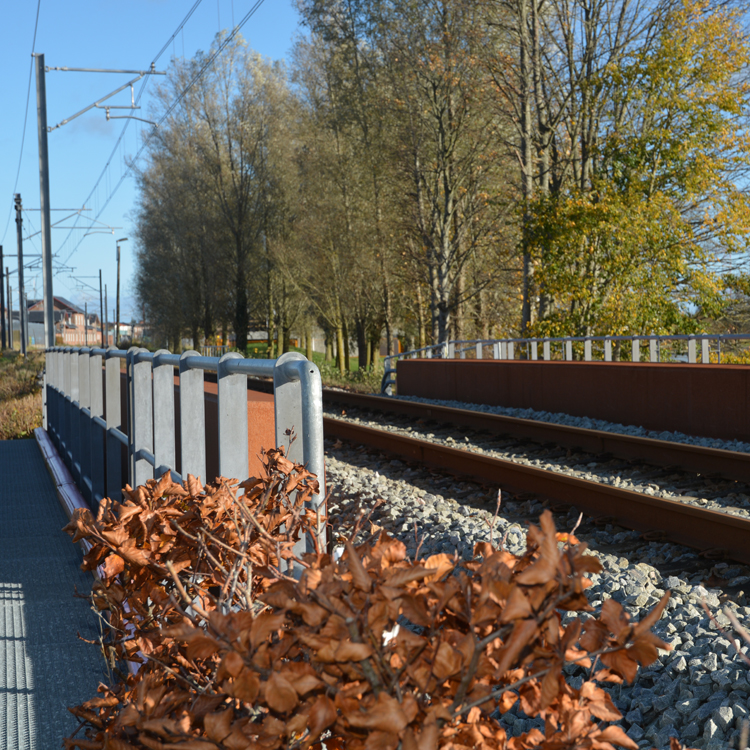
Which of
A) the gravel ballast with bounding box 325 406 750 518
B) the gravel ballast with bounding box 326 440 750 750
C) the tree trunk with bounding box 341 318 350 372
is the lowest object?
the gravel ballast with bounding box 326 440 750 750

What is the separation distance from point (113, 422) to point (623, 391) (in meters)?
7.27

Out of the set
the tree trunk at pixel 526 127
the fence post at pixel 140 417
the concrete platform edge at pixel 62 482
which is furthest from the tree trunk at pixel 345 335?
the fence post at pixel 140 417

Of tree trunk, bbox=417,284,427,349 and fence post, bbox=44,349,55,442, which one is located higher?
tree trunk, bbox=417,284,427,349

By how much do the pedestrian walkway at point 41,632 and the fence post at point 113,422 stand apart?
481 millimetres

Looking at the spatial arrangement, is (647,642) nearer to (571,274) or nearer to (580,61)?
(571,274)

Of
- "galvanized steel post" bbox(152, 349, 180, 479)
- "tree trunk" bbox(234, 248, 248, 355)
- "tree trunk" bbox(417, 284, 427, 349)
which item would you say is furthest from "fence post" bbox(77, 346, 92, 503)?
"tree trunk" bbox(234, 248, 248, 355)

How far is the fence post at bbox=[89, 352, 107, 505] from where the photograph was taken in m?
6.10

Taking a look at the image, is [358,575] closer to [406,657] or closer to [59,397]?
[406,657]

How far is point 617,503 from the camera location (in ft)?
19.2

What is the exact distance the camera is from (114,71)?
17.7 metres

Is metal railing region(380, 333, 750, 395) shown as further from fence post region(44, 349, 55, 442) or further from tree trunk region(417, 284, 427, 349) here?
tree trunk region(417, 284, 427, 349)

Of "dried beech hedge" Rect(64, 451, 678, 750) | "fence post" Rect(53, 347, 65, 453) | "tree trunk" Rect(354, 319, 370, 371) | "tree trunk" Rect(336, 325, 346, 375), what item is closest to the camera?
"dried beech hedge" Rect(64, 451, 678, 750)

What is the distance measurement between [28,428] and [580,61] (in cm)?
1495

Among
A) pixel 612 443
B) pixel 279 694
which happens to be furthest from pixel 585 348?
pixel 279 694
